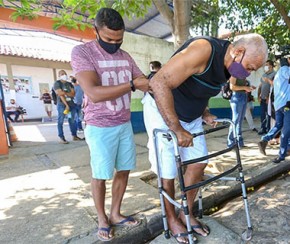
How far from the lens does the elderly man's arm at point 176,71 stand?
5.11ft

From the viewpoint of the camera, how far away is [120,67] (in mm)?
1987

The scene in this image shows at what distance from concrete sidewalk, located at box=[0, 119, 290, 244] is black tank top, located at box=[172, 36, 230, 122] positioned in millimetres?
1080

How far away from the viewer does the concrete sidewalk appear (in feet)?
7.12

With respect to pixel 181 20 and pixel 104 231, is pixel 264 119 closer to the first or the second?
pixel 181 20

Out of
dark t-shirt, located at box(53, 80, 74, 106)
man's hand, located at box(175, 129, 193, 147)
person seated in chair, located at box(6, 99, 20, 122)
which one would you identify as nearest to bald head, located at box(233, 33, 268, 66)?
man's hand, located at box(175, 129, 193, 147)

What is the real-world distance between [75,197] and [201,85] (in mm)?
1974

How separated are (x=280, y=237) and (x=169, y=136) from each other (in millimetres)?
1368

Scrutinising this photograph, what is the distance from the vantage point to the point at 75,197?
9.41 feet

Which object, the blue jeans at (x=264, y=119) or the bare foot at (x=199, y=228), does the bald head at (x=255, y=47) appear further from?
the blue jeans at (x=264, y=119)

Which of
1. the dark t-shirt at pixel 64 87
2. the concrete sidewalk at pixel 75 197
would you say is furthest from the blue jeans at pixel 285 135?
the dark t-shirt at pixel 64 87

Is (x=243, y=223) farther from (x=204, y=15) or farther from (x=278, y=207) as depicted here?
(x=204, y=15)

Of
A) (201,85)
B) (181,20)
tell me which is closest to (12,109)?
(181,20)

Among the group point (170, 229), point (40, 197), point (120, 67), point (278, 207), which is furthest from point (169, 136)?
point (40, 197)

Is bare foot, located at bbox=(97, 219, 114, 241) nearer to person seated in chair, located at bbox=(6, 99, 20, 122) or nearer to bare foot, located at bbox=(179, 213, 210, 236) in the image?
bare foot, located at bbox=(179, 213, 210, 236)
